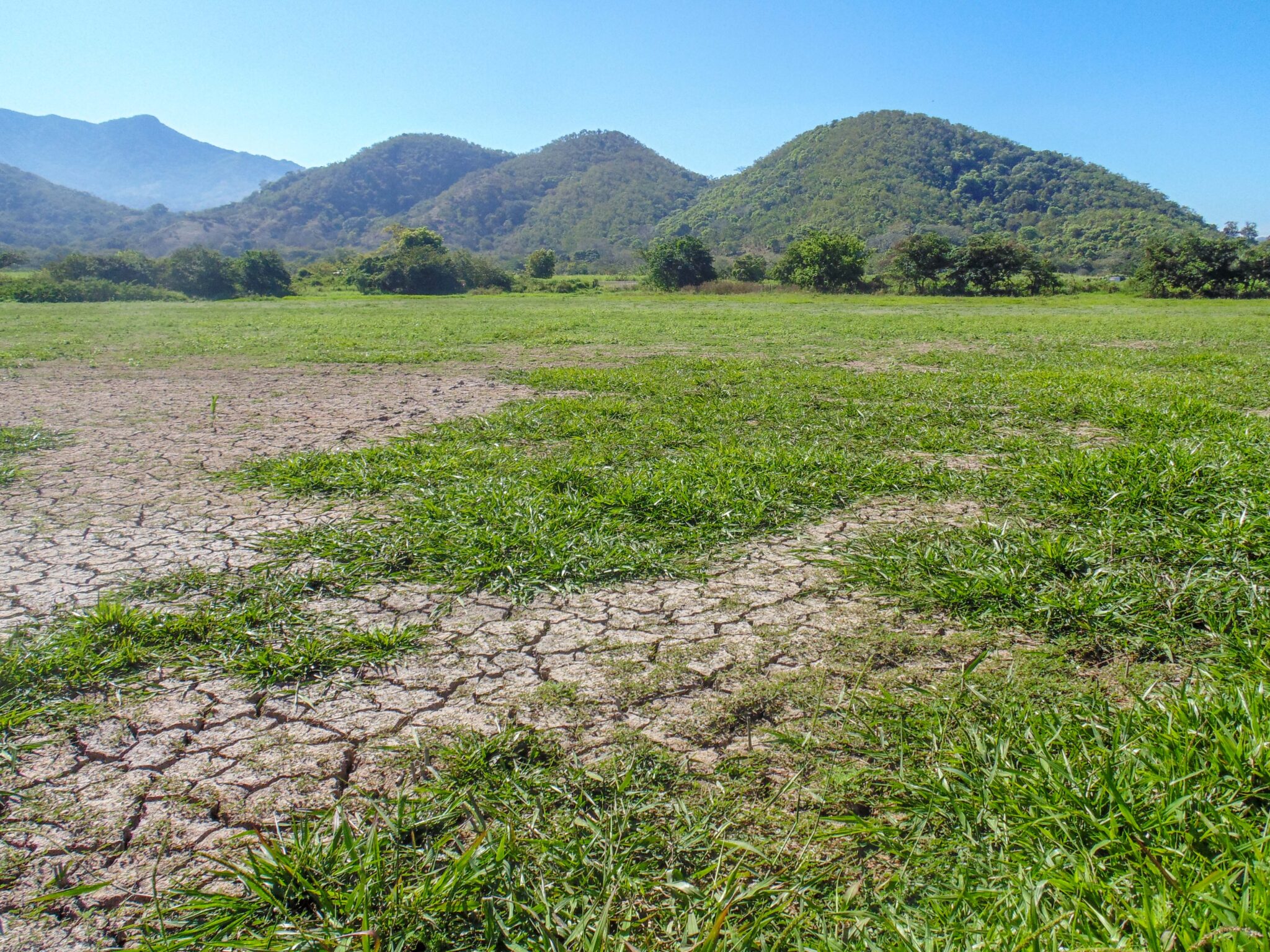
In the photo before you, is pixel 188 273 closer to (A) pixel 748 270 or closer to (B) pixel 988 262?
(A) pixel 748 270

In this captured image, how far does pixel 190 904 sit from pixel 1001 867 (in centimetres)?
194

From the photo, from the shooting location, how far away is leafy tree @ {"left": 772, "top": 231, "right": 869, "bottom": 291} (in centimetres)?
5472

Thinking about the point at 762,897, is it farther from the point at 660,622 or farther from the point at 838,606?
the point at 838,606

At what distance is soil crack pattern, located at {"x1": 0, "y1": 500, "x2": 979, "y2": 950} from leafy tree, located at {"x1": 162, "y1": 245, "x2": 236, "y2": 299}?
72.2 meters

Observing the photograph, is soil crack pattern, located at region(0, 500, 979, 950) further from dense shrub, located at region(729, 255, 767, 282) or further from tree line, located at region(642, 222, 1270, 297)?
dense shrub, located at region(729, 255, 767, 282)

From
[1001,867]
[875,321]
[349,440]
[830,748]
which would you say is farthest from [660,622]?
[875,321]

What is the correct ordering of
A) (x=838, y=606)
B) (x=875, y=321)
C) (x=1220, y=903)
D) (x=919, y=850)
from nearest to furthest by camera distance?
1. (x=1220, y=903)
2. (x=919, y=850)
3. (x=838, y=606)
4. (x=875, y=321)

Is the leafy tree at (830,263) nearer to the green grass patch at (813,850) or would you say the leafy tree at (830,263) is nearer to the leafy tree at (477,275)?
the leafy tree at (477,275)

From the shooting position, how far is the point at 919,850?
176cm

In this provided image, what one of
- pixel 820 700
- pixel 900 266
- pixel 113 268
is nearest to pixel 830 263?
pixel 900 266

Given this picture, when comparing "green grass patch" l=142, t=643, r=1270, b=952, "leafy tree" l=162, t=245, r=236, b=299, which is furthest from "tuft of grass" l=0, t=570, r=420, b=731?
"leafy tree" l=162, t=245, r=236, b=299

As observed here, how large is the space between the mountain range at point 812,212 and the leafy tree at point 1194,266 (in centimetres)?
3739

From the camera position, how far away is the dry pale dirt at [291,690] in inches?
73.5

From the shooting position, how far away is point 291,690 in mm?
2594
